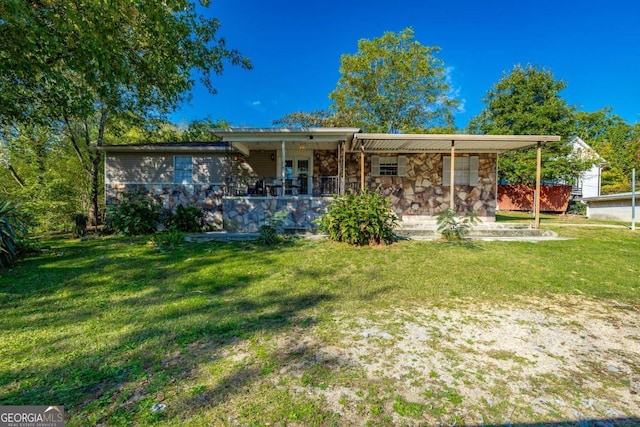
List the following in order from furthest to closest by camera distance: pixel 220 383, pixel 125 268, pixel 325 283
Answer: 1. pixel 125 268
2. pixel 325 283
3. pixel 220 383

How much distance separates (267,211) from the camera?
8695 mm

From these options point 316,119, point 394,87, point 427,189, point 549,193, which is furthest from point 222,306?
point 549,193

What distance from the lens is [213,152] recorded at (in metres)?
10.3

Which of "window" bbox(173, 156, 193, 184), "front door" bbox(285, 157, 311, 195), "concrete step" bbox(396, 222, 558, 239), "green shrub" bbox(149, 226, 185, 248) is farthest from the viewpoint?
"front door" bbox(285, 157, 311, 195)

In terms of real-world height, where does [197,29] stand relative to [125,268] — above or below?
above

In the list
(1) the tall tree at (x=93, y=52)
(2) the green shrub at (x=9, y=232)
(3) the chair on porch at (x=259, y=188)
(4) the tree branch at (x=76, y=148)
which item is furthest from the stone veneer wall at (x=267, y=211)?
(4) the tree branch at (x=76, y=148)

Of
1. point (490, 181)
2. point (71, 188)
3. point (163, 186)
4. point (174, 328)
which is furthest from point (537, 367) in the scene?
point (71, 188)

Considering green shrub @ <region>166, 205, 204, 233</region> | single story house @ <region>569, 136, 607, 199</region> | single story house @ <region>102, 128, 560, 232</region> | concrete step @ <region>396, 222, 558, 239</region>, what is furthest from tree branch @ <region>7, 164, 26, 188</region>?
single story house @ <region>569, 136, 607, 199</region>

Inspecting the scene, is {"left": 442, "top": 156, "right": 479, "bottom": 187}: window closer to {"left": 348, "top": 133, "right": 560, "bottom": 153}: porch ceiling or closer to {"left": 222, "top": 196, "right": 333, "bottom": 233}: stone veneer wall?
{"left": 348, "top": 133, "right": 560, "bottom": 153}: porch ceiling

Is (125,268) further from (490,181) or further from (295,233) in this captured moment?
(490,181)

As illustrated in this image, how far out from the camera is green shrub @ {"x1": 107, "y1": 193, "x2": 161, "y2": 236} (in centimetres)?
854

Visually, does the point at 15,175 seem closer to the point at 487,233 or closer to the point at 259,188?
the point at 259,188

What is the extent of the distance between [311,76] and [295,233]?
64.1 feet

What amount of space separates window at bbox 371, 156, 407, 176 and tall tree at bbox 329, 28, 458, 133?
28.9 ft
